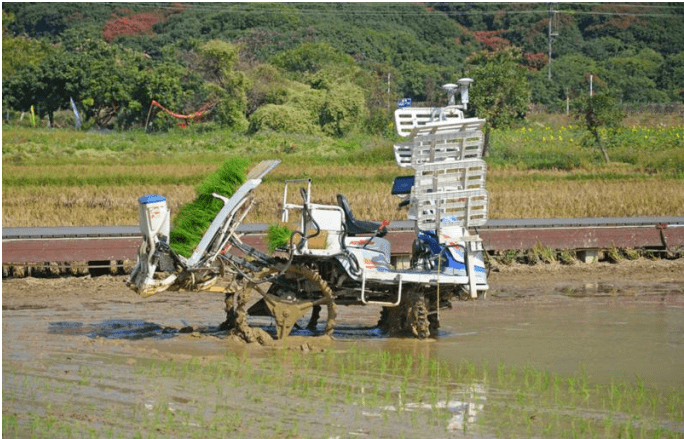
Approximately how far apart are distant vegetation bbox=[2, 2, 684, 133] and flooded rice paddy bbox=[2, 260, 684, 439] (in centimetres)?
2628

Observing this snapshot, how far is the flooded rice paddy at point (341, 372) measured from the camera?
9.25m

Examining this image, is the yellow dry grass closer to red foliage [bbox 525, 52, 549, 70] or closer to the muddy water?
the muddy water

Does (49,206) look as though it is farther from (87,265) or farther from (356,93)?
(356,93)

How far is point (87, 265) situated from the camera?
17359mm

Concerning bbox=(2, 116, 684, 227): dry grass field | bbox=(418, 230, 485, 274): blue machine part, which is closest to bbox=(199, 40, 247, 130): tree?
bbox=(2, 116, 684, 227): dry grass field

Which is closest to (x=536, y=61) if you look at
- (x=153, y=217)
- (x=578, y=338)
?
(x=578, y=338)

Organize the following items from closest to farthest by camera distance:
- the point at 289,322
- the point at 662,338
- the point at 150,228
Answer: the point at 150,228 → the point at 289,322 → the point at 662,338

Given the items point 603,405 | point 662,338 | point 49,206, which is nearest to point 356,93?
point 49,206

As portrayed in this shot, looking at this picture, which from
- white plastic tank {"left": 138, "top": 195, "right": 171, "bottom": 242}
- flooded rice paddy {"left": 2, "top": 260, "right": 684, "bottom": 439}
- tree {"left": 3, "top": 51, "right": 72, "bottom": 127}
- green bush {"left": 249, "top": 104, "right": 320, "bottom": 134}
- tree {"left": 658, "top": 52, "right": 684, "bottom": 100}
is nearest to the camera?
flooded rice paddy {"left": 2, "top": 260, "right": 684, "bottom": 439}

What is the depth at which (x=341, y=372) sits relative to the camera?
36.7 ft

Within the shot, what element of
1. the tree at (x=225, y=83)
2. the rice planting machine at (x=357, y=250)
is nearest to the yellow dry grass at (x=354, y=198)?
the rice planting machine at (x=357, y=250)

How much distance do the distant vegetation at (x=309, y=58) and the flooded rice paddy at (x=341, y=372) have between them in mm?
26283

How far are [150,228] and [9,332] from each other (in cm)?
246

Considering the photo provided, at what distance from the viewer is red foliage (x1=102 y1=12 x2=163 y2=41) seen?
76244 mm
